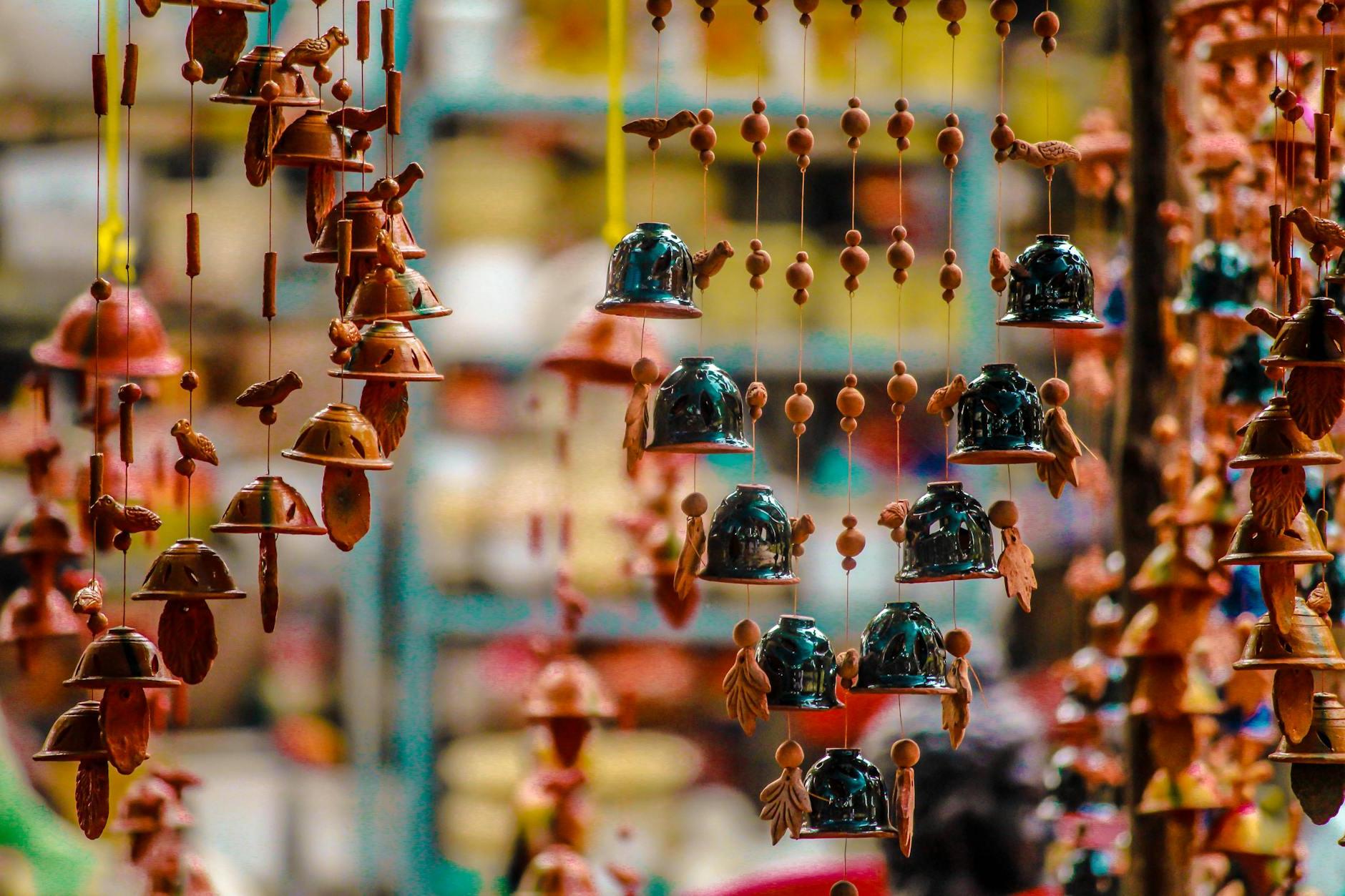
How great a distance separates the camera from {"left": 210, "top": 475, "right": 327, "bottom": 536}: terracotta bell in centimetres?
121

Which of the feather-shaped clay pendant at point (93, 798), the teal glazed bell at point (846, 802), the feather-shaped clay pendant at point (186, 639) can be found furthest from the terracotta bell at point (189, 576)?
the teal glazed bell at point (846, 802)

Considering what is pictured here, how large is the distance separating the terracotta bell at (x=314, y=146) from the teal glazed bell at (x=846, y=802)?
571 millimetres

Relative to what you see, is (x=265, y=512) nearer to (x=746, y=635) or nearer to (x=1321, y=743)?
(x=746, y=635)

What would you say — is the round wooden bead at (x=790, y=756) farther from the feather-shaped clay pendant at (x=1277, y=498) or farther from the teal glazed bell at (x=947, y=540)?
the feather-shaped clay pendant at (x=1277, y=498)

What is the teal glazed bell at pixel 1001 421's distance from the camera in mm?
1257

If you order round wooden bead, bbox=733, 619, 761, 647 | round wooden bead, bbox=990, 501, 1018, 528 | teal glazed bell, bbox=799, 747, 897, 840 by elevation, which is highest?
round wooden bead, bbox=990, 501, 1018, 528

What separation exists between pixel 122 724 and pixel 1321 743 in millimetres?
870

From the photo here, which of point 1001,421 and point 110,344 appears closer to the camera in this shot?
point 1001,421

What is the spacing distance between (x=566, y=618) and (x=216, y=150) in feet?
6.63

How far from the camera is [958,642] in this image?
1.30m

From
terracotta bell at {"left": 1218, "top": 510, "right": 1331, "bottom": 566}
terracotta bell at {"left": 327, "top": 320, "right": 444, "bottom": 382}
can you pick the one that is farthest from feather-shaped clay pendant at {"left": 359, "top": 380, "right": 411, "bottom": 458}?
terracotta bell at {"left": 1218, "top": 510, "right": 1331, "bottom": 566}

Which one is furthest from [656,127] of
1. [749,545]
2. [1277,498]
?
[1277,498]

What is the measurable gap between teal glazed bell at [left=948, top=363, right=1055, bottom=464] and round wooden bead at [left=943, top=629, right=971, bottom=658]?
0.44 feet

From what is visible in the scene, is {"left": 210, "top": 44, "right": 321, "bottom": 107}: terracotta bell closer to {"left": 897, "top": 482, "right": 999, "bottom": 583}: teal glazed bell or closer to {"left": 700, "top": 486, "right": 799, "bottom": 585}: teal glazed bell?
{"left": 700, "top": 486, "right": 799, "bottom": 585}: teal glazed bell
